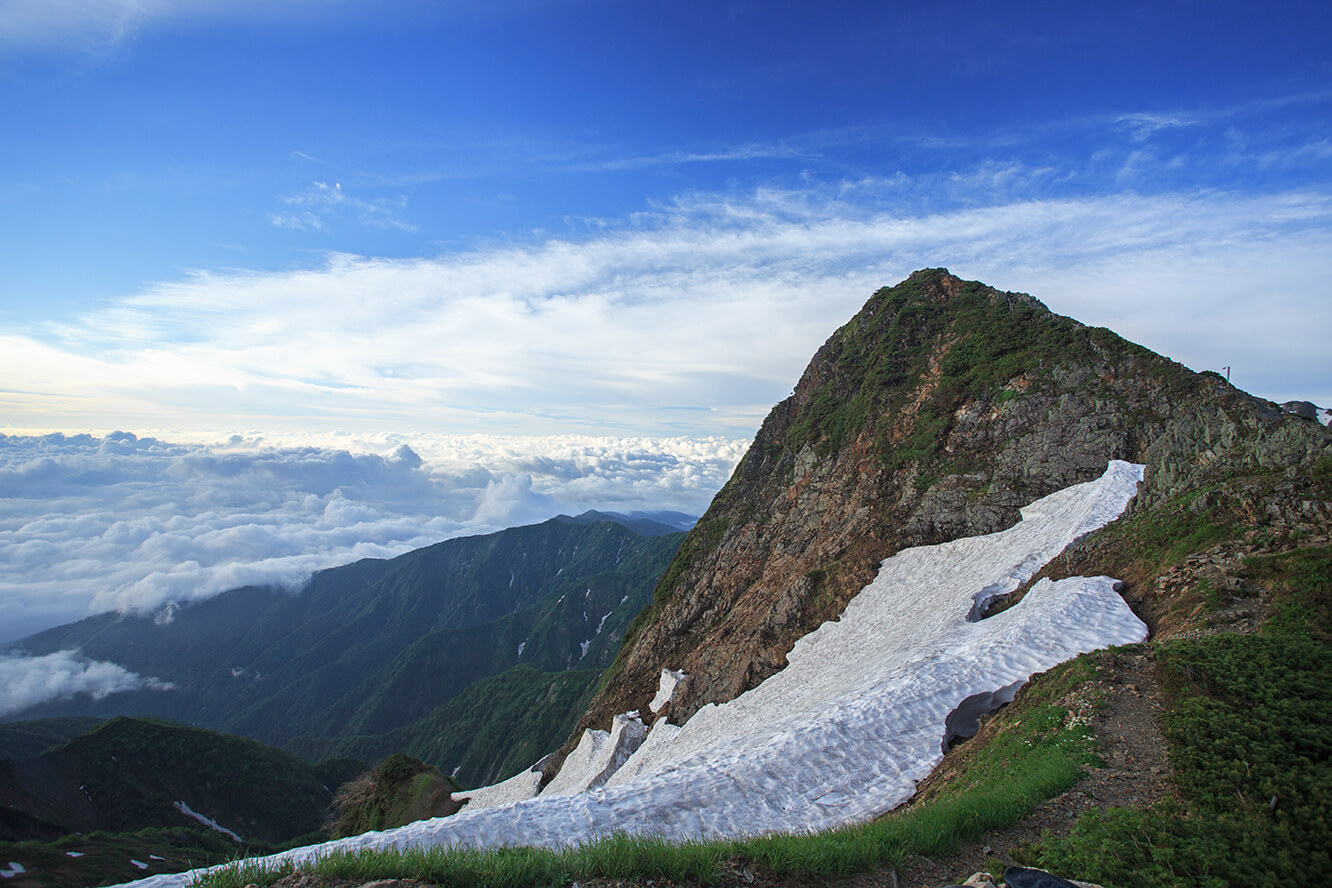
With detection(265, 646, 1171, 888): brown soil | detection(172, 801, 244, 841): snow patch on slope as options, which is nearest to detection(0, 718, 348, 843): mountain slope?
detection(172, 801, 244, 841): snow patch on slope

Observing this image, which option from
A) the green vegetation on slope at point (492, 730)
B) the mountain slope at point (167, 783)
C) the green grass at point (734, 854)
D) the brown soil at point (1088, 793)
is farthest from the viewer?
the green vegetation on slope at point (492, 730)

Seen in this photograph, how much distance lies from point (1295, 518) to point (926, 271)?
40271 millimetres

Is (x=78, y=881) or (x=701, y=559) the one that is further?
(x=701, y=559)

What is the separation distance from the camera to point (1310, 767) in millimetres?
6230

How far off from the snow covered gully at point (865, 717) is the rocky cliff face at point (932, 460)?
3.37 meters

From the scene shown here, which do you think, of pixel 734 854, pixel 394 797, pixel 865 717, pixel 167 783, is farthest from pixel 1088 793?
pixel 167 783

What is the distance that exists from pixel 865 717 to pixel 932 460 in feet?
72.6

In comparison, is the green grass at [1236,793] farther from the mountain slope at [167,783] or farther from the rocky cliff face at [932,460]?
the mountain slope at [167,783]

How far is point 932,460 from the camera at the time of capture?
32.3 m

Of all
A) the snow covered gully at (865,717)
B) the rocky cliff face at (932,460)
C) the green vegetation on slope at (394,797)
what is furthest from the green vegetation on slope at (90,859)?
the snow covered gully at (865,717)

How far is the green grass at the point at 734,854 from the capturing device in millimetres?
5961

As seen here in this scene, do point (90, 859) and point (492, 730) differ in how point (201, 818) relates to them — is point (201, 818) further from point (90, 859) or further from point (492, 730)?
point (90, 859)

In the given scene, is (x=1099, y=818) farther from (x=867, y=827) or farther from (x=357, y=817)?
(x=357, y=817)

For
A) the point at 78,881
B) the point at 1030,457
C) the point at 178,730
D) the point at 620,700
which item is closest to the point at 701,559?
the point at 620,700
